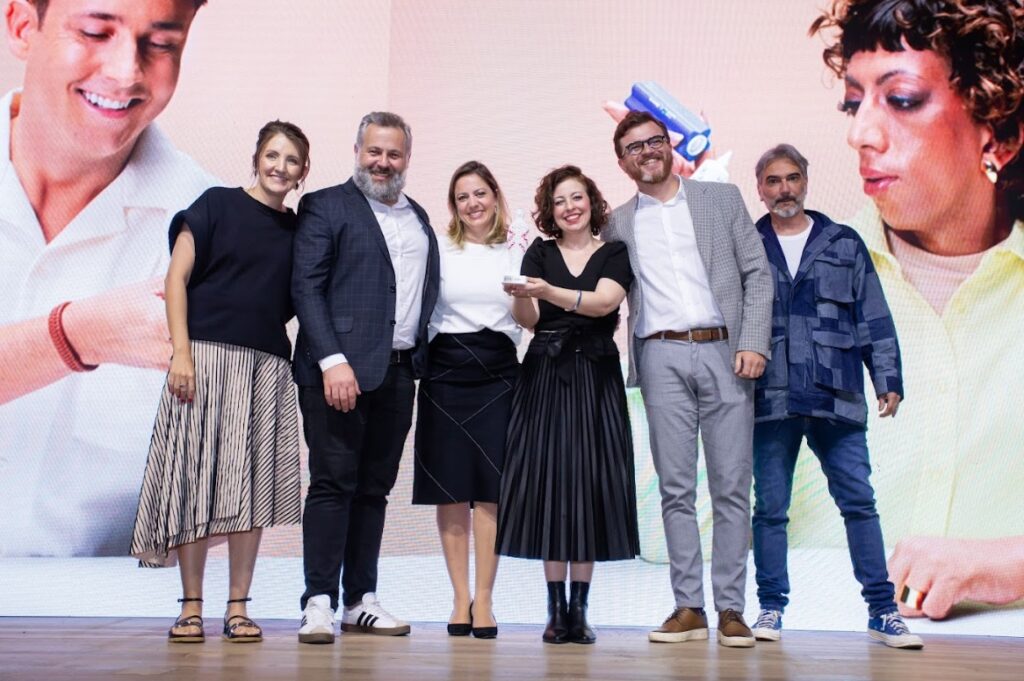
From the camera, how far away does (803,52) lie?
3.76 m

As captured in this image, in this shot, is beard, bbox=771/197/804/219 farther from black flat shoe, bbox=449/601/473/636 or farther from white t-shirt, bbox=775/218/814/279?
black flat shoe, bbox=449/601/473/636

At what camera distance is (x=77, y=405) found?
3531 millimetres

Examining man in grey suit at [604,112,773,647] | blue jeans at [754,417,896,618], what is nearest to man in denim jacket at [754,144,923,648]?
blue jeans at [754,417,896,618]

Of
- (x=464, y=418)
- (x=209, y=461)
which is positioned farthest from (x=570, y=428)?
(x=209, y=461)

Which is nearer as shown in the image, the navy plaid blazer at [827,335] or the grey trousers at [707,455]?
the grey trousers at [707,455]

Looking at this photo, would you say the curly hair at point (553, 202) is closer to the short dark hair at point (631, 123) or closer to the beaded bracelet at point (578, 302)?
the short dark hair at point (631, 123)

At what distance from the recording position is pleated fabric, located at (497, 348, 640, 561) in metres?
2.71

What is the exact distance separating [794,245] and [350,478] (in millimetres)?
1428

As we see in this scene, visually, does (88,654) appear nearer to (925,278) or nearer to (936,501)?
(936,501)

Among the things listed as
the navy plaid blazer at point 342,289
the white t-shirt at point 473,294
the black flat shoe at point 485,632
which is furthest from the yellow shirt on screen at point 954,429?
the navy plaid blazer at point 342,289

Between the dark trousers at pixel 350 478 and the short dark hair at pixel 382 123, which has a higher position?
the short dark hair at pixel 382 123

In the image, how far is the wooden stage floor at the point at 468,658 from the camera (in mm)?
2102

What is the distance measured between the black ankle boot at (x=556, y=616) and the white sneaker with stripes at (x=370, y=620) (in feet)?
1.32

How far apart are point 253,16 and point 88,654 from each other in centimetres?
233
